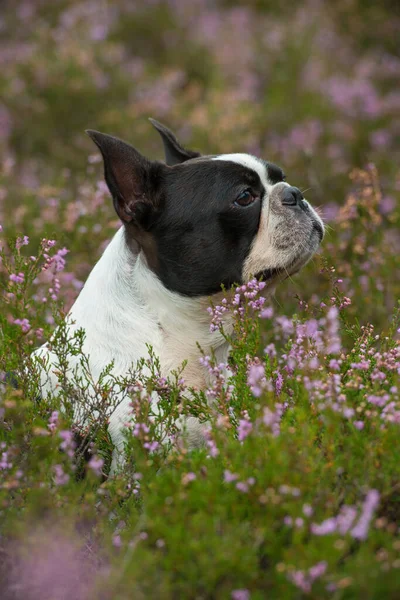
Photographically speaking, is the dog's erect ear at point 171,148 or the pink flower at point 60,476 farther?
the dog's erect ear at point 171,148

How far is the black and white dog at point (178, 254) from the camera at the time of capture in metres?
3.35

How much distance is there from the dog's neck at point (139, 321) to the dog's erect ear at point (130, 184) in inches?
7.4

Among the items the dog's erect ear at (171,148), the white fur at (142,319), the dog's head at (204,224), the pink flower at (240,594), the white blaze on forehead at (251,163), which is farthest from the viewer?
the dog's erect ear at (171,148)

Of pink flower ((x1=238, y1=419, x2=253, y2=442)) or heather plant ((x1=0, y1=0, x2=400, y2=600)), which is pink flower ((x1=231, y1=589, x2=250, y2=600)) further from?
pink flower ((x1=238, y1=419, x2=253, y2=442))

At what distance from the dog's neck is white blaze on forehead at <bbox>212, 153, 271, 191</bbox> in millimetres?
649

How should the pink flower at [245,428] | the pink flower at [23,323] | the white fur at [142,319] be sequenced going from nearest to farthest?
the pink flower at [245,428], the pink flower at [23,323], the white fur at [142,319]

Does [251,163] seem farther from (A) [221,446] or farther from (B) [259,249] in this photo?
(A) [221,446]

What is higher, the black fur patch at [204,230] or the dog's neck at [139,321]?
the black fur patch at [204,230]

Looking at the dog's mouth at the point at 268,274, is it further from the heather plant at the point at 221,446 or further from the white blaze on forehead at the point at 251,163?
the white blaze on forehead at the point at 251,163

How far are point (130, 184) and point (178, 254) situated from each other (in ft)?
1.30

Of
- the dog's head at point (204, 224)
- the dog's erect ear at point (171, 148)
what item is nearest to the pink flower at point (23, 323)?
the dog's head at point (204, 224)

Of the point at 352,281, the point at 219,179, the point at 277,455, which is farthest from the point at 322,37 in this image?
the point at 277,455

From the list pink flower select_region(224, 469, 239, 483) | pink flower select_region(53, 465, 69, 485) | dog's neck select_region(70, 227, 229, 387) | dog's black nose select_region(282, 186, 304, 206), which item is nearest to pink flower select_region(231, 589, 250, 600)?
pink flower select_region(224, 469, 239, 483)

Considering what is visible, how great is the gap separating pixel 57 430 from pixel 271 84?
29.3ft
